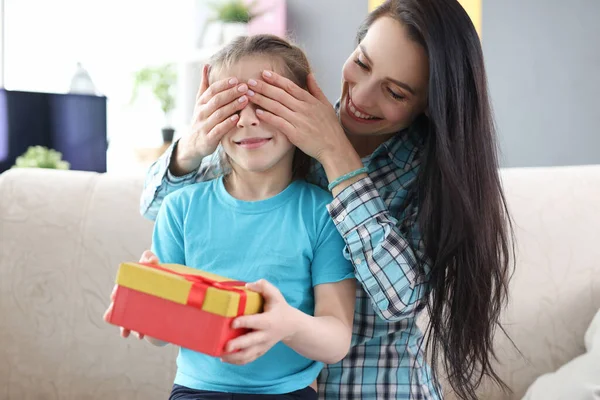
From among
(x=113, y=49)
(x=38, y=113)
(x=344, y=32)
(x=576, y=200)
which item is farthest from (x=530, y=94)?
(x=113, y=49)

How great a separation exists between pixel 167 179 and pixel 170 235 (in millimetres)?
137

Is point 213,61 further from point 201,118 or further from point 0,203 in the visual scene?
point 0,203

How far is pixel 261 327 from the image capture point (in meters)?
0.85

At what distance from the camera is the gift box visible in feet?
2.65

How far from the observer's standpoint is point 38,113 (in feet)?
8.00

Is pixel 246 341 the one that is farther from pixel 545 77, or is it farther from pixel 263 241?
pixel 545 77

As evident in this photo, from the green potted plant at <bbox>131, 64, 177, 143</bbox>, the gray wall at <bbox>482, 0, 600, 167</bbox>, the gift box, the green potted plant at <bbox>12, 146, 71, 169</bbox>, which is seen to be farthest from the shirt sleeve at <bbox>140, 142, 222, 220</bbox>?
the green potted plant at <bbox>131, 64, 177, 143</bbox>

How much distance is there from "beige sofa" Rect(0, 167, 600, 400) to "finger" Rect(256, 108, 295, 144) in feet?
2.40

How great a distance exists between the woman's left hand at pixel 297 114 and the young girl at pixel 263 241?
2 centimetres

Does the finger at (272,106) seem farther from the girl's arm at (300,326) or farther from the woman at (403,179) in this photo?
the girl's arm at (300,326)

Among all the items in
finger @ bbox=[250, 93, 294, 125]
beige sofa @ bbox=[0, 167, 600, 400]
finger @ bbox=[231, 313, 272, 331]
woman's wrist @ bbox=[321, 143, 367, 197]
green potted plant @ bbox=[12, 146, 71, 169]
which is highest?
finger @ bbox=[250, 93, 294, 125]

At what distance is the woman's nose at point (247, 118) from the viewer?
108cm

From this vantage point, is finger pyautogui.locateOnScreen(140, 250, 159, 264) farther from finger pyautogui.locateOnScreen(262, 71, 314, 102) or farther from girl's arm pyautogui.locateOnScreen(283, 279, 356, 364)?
finger pyautogui.locateOnScreen(262, 71, 314, 102)

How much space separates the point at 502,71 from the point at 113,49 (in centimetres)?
241
